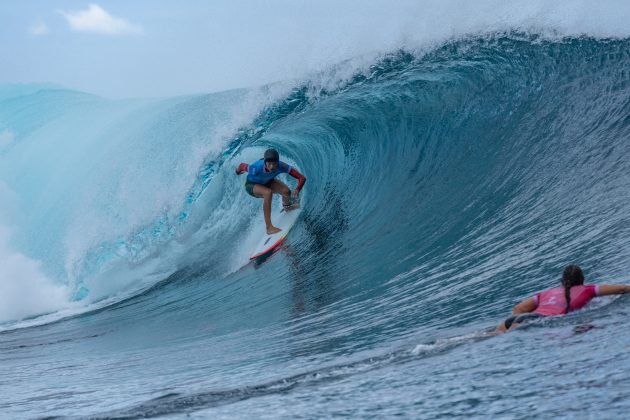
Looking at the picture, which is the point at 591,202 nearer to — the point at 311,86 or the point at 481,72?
the point at 481,72

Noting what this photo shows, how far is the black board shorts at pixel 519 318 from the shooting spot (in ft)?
13.6

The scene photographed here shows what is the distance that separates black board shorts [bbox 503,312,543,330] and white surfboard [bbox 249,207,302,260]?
200 inches

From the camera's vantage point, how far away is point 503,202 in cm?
737

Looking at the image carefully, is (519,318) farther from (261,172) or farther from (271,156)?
(261,172)

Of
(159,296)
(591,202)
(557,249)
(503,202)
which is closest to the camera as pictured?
(557,249)

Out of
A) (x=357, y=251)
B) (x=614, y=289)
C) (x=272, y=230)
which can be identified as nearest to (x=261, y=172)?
(x=272, y=230)

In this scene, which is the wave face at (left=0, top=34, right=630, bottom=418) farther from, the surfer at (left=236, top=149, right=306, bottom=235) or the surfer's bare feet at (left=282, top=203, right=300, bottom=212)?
the surfer at (left=236, top=149, right=306, bottom=235)

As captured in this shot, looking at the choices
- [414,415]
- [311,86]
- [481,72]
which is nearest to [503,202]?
[481,72]

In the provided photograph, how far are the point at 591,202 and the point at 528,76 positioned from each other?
398 cm

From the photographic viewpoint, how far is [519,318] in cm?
418

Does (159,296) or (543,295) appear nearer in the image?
(543,295)

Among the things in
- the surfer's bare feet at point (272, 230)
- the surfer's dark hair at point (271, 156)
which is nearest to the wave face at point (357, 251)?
the surfer's bare feet at point (272, 230)

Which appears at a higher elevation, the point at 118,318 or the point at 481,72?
the point at 481,72

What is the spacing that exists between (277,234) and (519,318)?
17.9 ft
